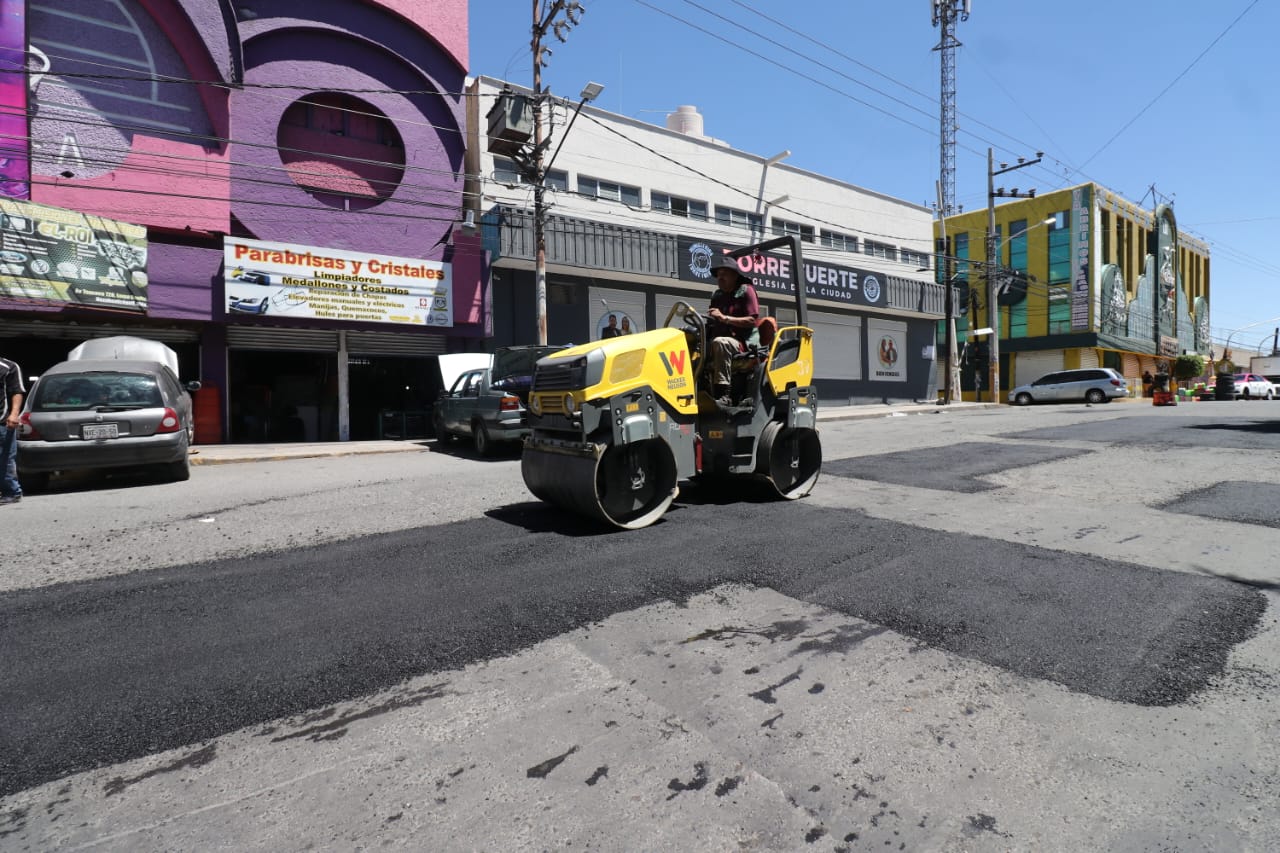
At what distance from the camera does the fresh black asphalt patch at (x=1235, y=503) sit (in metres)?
5.85

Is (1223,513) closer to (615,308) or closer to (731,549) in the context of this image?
(731,549)

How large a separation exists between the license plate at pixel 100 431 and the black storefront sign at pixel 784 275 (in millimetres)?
15316

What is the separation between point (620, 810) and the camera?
2096mm

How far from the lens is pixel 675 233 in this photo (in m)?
22.2

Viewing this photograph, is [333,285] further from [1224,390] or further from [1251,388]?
[1251,388]

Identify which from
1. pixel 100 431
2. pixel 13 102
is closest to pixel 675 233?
pixel 13 102

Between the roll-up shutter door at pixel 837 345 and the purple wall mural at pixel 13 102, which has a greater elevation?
the purple wall mural at pixel 13 102

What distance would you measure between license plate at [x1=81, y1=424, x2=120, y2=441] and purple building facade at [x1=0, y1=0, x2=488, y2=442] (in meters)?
6.65

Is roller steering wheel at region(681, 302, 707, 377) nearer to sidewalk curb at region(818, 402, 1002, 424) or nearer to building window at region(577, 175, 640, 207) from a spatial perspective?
sidewalk curb at region(818, 402, 1002, 424)

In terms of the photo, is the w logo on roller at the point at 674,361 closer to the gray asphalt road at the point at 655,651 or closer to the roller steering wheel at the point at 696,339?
the roller steering wheel at the point at 696,339

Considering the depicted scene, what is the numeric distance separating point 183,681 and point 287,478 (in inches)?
290

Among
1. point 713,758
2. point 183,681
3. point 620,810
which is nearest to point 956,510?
point 713,758

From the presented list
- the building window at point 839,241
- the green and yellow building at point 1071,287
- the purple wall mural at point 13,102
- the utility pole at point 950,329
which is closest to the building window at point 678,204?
the building window at point 839,241

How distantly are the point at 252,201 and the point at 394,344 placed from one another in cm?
452
